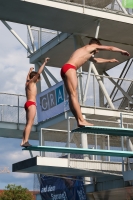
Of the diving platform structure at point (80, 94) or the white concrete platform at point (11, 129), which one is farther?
the white concrete platform at point (11, 129)

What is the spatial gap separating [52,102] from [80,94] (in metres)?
1.41

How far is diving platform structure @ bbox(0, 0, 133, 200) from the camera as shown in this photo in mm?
23719

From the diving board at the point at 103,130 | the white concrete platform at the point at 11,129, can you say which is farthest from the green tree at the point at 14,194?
the diving board at the point at 103,130

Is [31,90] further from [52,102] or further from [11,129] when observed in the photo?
[11,129]

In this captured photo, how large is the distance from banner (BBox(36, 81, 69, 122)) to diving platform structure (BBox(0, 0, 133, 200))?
17cm

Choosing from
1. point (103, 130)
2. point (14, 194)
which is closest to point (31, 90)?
point (103, 130)

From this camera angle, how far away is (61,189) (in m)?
26.6

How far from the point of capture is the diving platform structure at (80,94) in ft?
77.8

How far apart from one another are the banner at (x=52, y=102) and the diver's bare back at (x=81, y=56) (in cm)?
1310

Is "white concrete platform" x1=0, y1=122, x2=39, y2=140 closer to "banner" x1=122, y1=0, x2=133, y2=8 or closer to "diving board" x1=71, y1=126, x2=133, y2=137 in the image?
"banner" x1=122, y1=0, x2=133, y2=8

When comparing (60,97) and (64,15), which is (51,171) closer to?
(60,97)

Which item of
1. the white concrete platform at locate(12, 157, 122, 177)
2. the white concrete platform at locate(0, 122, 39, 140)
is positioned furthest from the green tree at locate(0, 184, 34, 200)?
the white concrete platform at locate(12, 157, 122, 177)

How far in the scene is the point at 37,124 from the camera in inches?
1158

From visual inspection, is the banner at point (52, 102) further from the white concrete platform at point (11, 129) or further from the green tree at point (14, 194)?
the green tree at point (14, 194)
